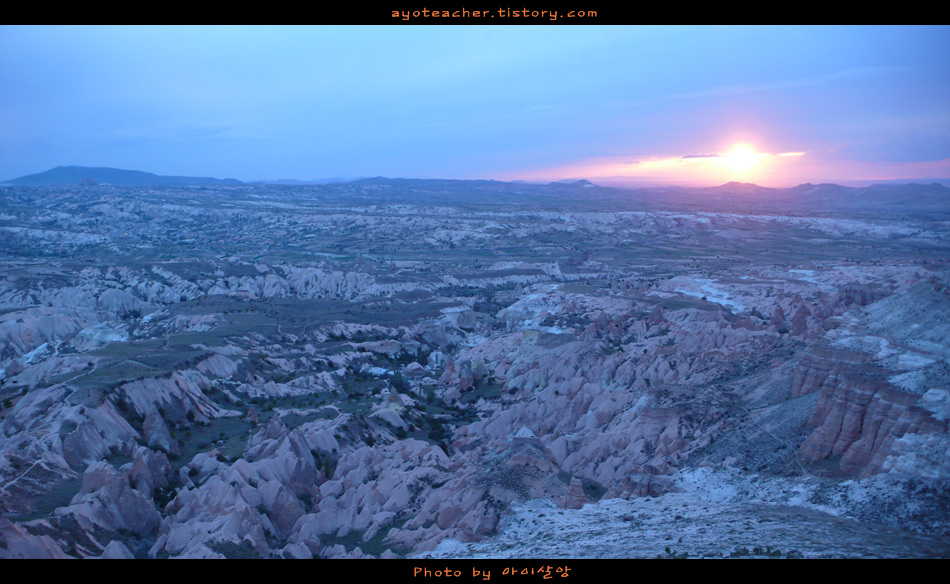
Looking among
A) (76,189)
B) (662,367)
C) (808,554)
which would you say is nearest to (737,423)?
(662,367)

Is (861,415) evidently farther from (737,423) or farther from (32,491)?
(32,491)

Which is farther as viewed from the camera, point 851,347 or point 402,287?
point 402,287

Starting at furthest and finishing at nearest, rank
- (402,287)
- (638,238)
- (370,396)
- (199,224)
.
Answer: (199,224) < (638,238) < (402,287) < (370,396)

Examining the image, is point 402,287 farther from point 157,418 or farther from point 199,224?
point 199,224

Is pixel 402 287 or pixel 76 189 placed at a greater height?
pixel 76 189

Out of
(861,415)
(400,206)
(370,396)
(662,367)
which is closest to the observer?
(861,415)
